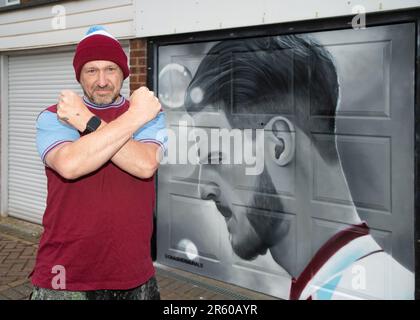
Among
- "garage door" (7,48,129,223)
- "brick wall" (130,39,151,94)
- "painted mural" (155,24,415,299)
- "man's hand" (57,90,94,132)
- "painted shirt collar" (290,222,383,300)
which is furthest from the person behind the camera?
"garage door" (7,48,129,223)

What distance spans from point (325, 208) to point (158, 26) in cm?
250

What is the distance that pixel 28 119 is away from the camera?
23.2 ft

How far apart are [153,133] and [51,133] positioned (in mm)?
444

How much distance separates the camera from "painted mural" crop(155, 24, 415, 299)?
3.62 meters

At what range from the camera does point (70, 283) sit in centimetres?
200

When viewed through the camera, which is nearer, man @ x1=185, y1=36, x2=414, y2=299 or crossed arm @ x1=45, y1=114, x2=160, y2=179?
crossed arm @ x1=45, y1=114, x2=160, y2=179

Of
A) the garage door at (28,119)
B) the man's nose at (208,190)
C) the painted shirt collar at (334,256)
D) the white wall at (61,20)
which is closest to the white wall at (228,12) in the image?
the white wall at (61,20)

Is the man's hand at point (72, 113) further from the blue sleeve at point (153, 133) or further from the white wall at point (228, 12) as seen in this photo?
the white wall at point (228, 12)

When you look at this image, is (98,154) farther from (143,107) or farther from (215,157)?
(215,157)

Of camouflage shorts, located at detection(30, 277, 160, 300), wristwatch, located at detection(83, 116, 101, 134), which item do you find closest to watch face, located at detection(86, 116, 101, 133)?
wristwatch, located at detection(83, 116, 101, 134)

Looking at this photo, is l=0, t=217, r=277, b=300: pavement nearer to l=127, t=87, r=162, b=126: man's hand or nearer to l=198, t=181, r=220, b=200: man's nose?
l=198, t=181, r=220, b=200: man's nose

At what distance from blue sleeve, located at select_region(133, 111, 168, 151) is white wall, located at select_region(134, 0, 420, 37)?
2.14 metres

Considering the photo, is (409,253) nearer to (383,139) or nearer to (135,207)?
(383,139)

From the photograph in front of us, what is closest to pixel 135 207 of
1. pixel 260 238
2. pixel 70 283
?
pixel 70 283
